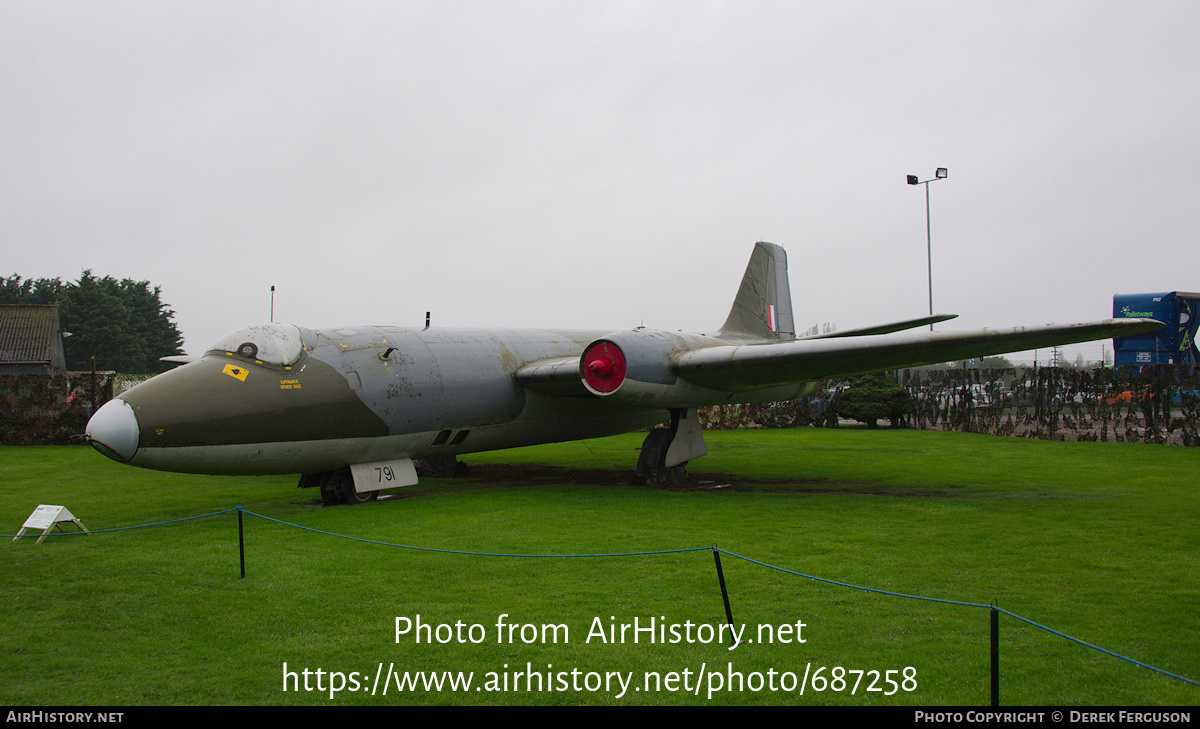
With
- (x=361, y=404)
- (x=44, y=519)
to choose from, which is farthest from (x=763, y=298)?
(x=44, y=519)

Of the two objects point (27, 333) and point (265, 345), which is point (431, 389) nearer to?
point (265, 345)

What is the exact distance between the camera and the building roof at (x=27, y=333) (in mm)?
31688

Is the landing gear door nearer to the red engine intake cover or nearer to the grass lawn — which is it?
the grass lawn

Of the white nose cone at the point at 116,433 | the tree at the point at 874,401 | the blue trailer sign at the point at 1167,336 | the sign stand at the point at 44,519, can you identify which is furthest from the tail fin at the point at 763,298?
the blue trailer sign at the point at 1167,336

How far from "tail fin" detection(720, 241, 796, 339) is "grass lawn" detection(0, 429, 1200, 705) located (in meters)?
6.15

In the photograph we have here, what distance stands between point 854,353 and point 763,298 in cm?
685

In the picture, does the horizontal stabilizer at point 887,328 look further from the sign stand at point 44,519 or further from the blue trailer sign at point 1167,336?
the blue trailer sign at point 1167,336

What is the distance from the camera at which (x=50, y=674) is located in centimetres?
455

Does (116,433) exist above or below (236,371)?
below

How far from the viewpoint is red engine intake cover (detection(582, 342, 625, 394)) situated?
1115 cm

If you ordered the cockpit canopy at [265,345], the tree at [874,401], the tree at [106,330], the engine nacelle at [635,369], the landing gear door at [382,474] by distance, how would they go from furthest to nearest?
the tree at [106,330] < the tree at [874,401] < the engine nacelle at [635,369] < the landing gear door at [382,474] < the cockpit canopy at [265,345]

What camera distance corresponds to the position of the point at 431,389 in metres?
10.9

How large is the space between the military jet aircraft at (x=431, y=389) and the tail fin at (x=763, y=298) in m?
3.32

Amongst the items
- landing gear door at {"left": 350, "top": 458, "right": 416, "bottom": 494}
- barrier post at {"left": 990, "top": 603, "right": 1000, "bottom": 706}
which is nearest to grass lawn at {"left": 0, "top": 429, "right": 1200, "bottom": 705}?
landing gear door at {"left": 350, "top": 458, "right": 416, "bottom": 494}
